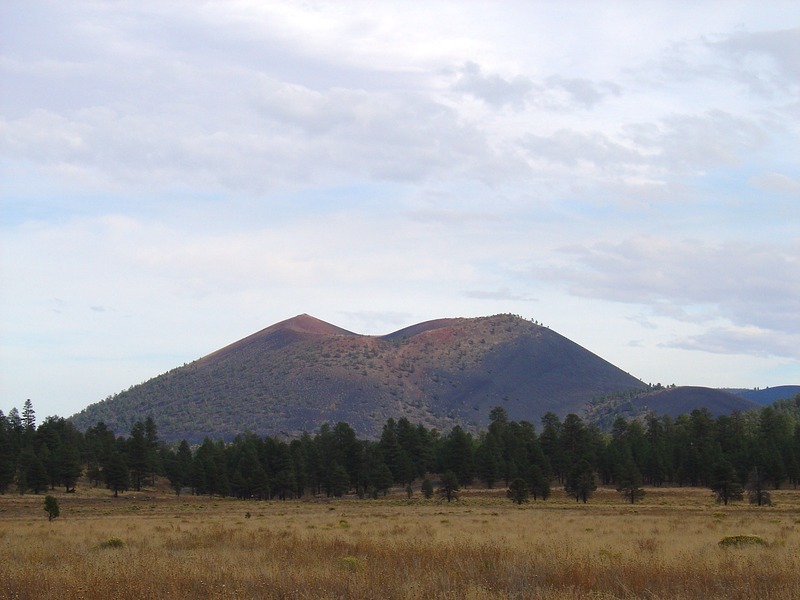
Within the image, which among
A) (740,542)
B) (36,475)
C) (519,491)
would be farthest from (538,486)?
(740,542)

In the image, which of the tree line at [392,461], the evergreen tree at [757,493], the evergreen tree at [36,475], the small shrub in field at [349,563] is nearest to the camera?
the small shrub in field at [349,563]

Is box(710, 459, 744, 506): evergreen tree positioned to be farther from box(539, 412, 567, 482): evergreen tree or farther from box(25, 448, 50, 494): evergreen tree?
box(25, 448, 50, 494): evergreen tree

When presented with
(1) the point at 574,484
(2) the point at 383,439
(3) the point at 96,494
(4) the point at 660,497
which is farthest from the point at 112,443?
(4) the point at 660,497

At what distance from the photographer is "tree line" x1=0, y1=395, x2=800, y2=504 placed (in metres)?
90.6

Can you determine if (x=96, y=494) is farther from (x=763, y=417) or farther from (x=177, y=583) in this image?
(x=763, y=417)

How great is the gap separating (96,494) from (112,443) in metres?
18.8

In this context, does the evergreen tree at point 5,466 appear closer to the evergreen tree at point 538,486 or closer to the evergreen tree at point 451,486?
the evergreen tree at point 451,486

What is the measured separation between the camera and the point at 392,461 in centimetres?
10419

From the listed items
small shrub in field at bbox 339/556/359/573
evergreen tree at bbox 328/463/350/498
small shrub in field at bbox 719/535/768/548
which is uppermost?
small shrub in field at bbox 339/556/359/573

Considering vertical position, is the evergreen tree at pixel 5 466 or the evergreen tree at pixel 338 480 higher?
the evergreen tree at pixel 5 466

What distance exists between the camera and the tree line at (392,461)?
90.6 metres

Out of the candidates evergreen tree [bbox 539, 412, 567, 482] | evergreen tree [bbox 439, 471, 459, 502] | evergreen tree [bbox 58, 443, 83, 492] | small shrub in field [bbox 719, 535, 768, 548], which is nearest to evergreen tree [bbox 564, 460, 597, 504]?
evergreen tree [bbox 439, 471, 459, 502]

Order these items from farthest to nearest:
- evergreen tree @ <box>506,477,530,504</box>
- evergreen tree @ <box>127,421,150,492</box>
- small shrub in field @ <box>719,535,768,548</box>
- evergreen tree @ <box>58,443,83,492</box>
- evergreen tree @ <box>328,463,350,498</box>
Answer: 1. evergreen tree @ <box>127,421,150,492</box>
2. evergreen tree @ <box>328,463,350,498</box>
3. evergreen tree @ <box>58,443,83,492</box>
4. evergreen tree @ <box>506,477,530,504</box>
5. small shrub in field @ <box>719,535,768,548</box>

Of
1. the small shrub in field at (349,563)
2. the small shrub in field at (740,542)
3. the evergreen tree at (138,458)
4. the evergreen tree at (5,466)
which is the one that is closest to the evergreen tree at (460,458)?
the evergreen tree at (138,458)
